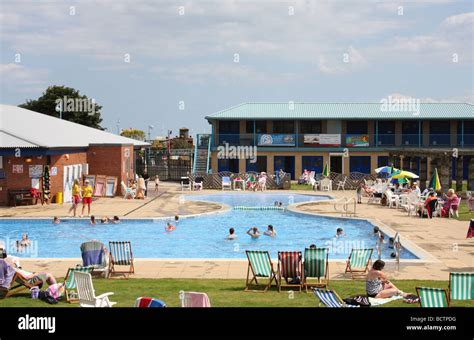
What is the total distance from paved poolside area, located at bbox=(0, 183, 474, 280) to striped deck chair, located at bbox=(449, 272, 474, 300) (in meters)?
2.50

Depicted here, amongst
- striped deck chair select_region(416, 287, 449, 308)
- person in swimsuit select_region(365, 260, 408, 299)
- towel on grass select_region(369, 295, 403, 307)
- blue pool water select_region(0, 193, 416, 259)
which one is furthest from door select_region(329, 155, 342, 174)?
striped deck chair select_region(416, 287, 449, 308)

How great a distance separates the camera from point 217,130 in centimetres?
4531

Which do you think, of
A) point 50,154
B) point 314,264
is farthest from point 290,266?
point 50,154

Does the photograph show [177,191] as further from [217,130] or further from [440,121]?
[440,121]

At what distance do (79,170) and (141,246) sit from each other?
41.0 ft

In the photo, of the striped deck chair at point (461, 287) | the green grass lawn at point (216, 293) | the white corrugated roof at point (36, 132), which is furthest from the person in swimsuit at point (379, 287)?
the white corrugated roof at point (36, 132)

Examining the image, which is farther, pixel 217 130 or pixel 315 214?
pixel 217 130

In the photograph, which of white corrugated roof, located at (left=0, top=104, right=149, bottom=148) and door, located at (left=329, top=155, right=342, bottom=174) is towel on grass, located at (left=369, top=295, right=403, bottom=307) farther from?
door, located at (left=329, top=155, right=342, bottom=174)

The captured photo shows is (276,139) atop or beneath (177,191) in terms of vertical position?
atop

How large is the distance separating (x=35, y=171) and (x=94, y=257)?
48.0ft

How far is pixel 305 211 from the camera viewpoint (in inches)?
958

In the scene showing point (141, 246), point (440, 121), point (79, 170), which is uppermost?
point (440, 121)
